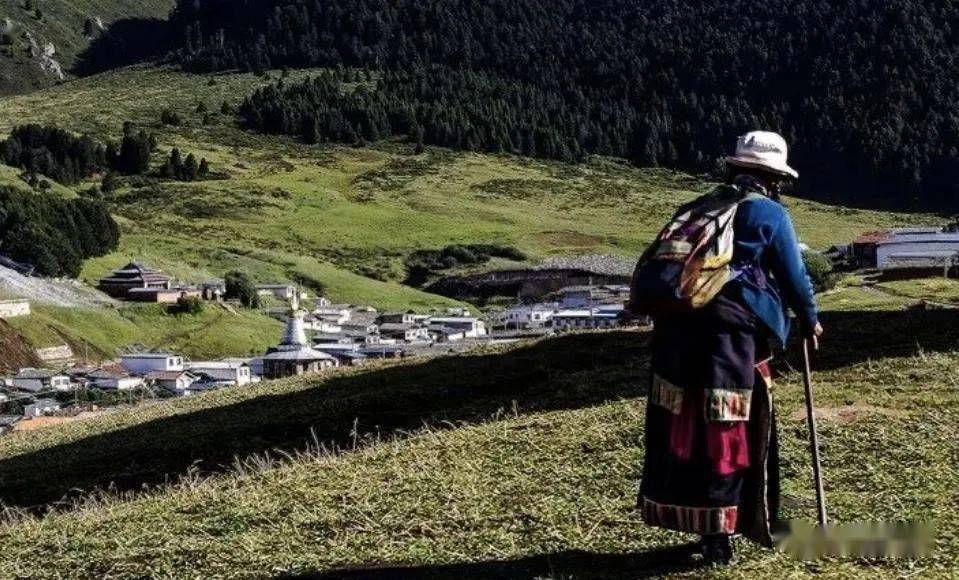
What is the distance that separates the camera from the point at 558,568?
244 inches

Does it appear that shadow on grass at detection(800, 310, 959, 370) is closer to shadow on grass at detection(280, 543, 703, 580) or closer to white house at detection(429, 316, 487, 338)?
shadow on grass at detection(280, 543, 703, 580)

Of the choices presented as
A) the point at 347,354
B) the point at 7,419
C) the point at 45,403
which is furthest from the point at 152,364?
the point at 7,419

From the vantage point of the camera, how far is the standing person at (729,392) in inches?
228

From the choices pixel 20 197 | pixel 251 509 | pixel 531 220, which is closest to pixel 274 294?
pixel 20 197

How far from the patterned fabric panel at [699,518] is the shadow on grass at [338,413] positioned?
6180mm

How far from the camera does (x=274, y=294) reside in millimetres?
93062

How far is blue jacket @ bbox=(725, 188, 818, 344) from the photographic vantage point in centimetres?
591

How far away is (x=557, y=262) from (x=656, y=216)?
28.1 metres

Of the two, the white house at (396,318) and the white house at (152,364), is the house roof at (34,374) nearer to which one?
the white house at (152,364)

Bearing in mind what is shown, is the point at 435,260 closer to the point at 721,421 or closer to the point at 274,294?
Answer: the point at 274,294

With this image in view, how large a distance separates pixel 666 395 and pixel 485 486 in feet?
8.63

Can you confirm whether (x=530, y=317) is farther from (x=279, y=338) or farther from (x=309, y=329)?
(x=279, y=338)

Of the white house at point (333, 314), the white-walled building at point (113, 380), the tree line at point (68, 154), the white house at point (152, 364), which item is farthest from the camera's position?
the tree line at point (68, 154)

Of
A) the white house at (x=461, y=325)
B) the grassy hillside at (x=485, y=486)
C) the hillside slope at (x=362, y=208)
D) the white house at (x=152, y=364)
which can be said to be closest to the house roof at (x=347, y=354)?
the white house at (x=152, y=364)
